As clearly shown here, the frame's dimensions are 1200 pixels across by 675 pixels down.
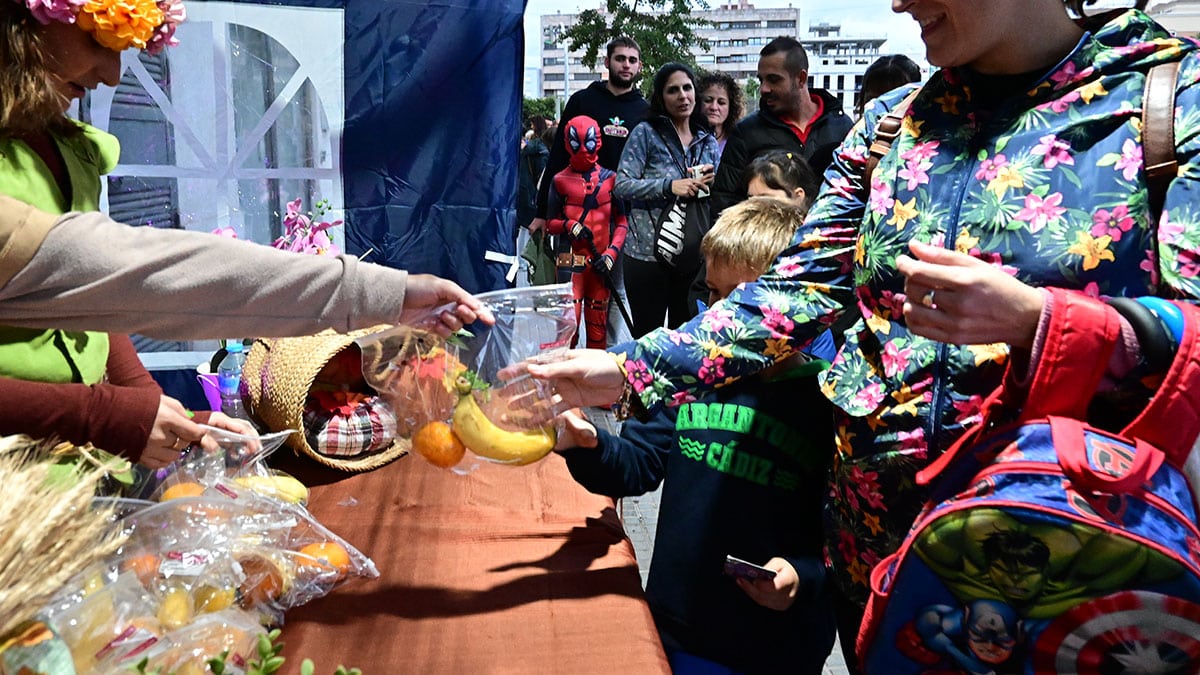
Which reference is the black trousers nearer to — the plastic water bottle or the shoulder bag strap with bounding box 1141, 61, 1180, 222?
the plastic water bottle

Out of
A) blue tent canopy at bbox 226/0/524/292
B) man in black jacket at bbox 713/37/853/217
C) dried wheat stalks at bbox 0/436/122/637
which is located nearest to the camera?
dried wheat stalks at bbox 0/436/122/637

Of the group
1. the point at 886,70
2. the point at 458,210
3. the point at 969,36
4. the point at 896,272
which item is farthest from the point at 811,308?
the point at 886,70

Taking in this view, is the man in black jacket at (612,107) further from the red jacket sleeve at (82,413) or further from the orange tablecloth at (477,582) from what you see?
the red jacket sleeve at (82,413)

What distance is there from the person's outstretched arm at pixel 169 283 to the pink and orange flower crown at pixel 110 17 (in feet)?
1.24

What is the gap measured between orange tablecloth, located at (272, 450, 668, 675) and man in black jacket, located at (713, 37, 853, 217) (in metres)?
2.53

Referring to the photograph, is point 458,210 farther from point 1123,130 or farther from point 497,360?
point 1123,130

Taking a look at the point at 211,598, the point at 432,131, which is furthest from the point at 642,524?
the point at 211,598

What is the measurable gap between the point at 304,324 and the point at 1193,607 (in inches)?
43.7

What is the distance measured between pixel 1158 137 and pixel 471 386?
102cm

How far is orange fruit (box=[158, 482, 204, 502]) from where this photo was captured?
1.49 m

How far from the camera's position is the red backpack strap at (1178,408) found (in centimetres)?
101

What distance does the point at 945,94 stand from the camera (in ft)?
4.61

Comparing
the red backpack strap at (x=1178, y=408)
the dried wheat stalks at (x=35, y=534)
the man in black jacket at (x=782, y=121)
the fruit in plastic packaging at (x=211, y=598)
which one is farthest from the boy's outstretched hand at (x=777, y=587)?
the man in black jacket at (x=782, y=121)

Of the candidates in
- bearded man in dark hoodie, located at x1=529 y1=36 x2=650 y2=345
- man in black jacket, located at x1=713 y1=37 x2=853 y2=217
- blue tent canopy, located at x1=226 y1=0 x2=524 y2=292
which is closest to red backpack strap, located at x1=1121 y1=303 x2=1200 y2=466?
→ blue tent canopy, located at x1=226 y1=0 x2=524 y2=292
